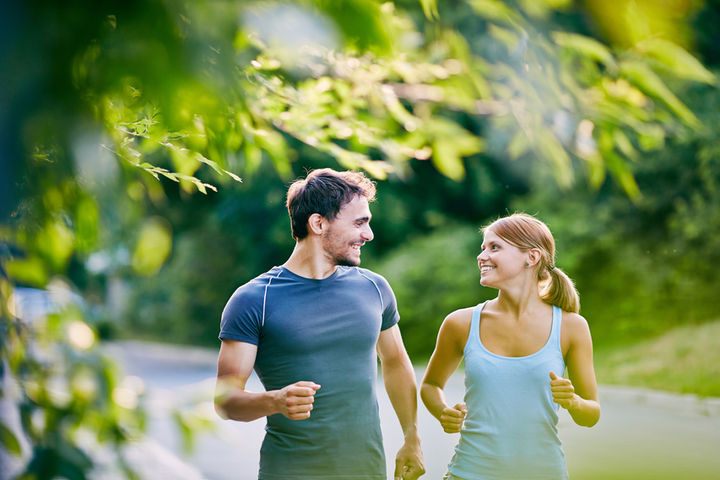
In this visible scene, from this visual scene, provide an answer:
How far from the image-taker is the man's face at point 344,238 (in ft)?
10.6

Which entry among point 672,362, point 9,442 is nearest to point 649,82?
point 9,442

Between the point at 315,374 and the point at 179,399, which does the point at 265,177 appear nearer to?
the point at 315,374

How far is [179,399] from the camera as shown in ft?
3.20

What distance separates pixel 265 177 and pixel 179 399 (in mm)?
18559

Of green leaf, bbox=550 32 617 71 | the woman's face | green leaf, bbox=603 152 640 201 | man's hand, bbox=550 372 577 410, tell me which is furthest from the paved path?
green leaf, bbox=550 32 617 71

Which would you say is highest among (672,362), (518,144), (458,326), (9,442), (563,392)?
(518,144)

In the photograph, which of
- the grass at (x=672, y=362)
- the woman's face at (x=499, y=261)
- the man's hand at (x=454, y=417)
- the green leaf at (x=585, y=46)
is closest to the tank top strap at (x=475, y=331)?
the woman's face at (x=499, y=261)

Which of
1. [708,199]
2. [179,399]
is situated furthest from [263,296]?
[708,199]

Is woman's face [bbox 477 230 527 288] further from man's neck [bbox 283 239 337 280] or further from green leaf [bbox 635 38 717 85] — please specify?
green leaf [bbox 635 38 717 85]

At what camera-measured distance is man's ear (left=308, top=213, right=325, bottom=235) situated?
3.26m

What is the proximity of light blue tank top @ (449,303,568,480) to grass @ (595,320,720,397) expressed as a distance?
9688 millimetres

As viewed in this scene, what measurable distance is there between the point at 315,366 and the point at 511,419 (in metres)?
0.72

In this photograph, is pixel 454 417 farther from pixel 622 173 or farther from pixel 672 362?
pixel 672 362

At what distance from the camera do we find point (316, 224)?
3.27 m
